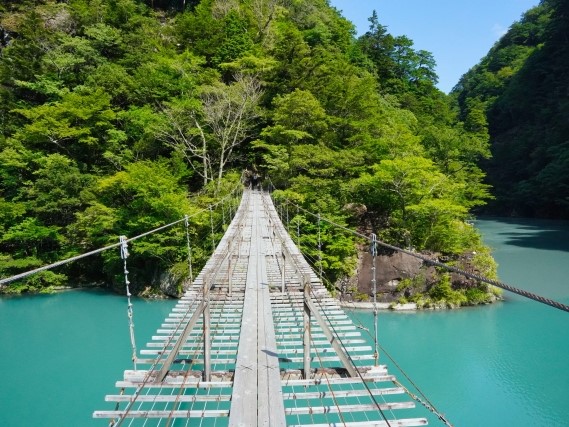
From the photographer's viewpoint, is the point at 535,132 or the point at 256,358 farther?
the point at 535,132

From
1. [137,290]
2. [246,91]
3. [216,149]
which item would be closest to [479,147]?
[246,91]

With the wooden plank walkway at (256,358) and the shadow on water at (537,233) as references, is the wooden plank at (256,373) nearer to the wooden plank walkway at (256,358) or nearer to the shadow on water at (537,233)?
the wooden plank walkway at (256,358)

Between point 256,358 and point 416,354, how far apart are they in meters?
5.91

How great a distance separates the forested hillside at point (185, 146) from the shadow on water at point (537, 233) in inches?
144

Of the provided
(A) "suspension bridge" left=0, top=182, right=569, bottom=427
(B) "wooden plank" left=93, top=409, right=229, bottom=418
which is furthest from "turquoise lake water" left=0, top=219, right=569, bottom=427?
(B) "wooden plank" left=93, top=409, right=229, bottom=418

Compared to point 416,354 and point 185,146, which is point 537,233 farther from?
point 185,146

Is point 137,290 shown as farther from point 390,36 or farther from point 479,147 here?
point 390,36

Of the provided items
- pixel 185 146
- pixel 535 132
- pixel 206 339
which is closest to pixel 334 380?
pixel 206 339

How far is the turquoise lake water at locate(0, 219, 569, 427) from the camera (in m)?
5.66

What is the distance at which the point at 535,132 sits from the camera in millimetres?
20797

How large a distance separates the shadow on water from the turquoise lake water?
3.54 meters

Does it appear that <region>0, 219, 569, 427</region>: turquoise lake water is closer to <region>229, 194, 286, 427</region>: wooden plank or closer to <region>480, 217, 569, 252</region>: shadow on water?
<region>480, 217, 569, 252</region>: shadow on water

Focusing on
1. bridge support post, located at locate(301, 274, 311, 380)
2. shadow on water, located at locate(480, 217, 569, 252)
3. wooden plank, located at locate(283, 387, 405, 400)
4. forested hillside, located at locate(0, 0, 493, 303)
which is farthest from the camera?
shadow on water, located at locate(480, 217, 569, 252)

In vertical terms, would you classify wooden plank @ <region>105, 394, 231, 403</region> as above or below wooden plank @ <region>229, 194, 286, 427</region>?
below
